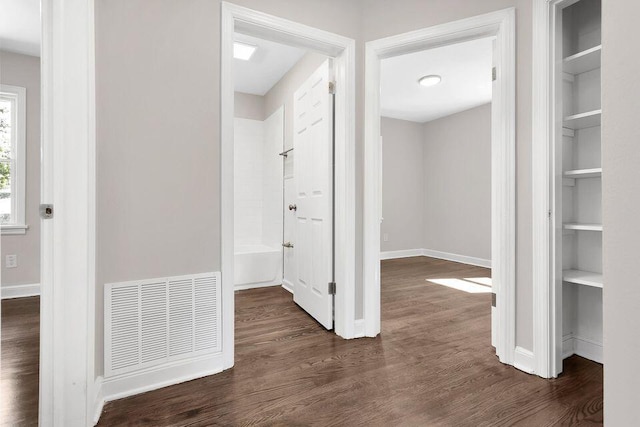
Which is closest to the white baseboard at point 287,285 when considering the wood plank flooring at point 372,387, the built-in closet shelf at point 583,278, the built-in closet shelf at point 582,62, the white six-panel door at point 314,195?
the white six-panel door at point 314,195

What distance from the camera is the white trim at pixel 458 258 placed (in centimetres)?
517

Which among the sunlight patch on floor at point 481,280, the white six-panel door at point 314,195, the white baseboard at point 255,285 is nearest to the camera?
the white six-panel door at point 314,195

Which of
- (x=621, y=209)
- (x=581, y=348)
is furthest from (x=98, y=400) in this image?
(x=581, y=348)

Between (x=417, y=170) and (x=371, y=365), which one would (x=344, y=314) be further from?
(x=417, y=170)

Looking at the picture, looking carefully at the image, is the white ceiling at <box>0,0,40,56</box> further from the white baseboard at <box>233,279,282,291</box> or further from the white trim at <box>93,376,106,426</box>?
the white baseboard at <box>233,279,282,291</box>

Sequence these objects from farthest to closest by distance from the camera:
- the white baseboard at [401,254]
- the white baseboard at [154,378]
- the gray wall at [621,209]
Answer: the white baseboard at [401,254] → the white baseboard at [154,378] → the gray wall at [621,209]

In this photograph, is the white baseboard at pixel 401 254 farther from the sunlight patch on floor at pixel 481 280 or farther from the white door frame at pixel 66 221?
the white door frame at pixel 66 221

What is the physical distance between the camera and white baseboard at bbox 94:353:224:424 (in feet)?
5.12

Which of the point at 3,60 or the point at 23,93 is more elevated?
the point at 3,60

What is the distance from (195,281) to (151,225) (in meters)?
0.39

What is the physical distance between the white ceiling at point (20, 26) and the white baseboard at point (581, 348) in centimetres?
469

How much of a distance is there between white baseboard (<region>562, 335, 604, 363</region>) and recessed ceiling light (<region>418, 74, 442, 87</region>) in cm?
331

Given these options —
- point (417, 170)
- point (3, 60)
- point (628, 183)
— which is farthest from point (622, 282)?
point (417, 170)

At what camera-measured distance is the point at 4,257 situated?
129 inches
